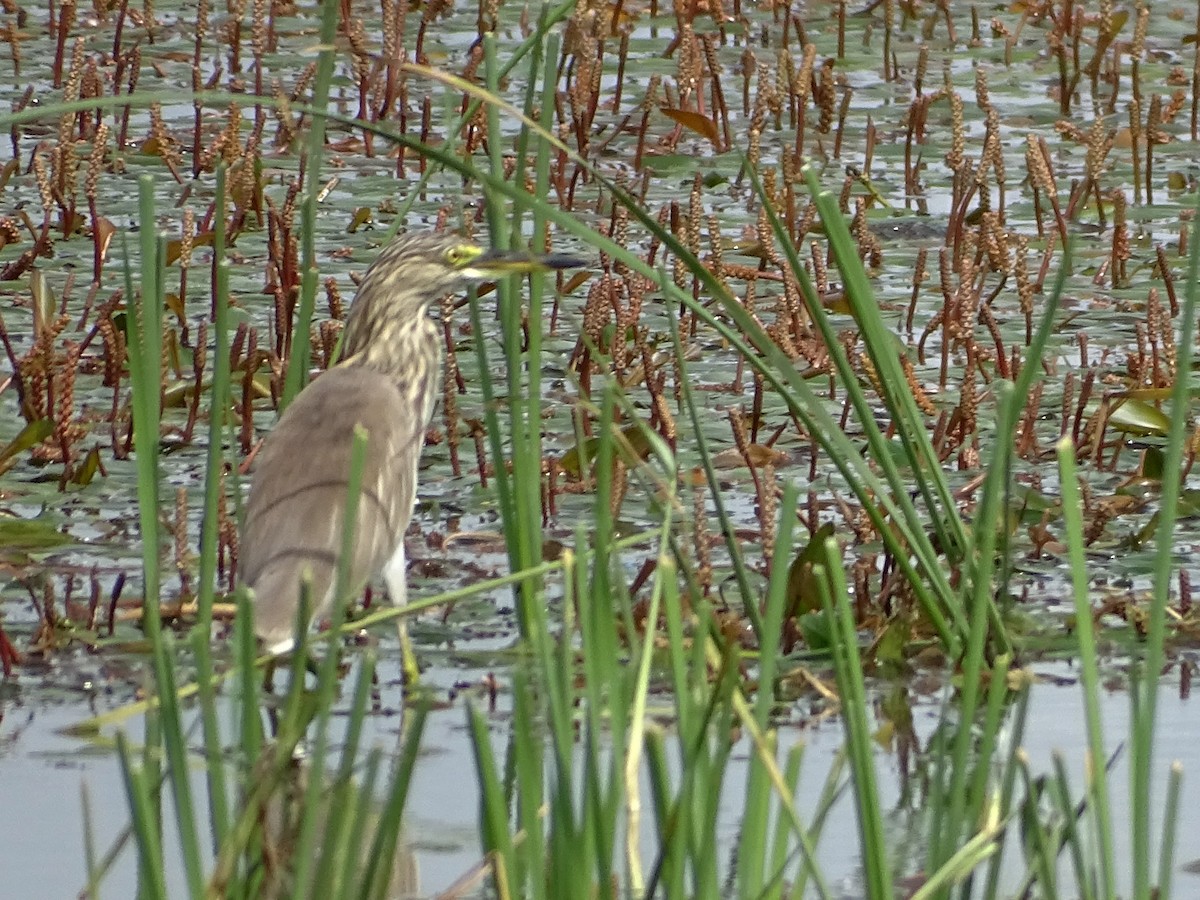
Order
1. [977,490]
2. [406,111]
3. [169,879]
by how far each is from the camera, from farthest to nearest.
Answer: [406,111]
[977,490]
[169,879]

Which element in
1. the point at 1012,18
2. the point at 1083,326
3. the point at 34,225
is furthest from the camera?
the point at 1012,18

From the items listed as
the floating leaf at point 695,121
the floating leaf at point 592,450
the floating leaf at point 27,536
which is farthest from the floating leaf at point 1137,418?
the floating leaf at point 695,121

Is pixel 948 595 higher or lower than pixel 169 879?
higher

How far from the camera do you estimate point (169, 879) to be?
11.3 ft

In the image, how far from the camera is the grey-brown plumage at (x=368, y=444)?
4.21 meters

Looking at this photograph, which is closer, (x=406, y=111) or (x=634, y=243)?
(x=634, y=243)

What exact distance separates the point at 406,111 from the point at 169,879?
18.2 ft

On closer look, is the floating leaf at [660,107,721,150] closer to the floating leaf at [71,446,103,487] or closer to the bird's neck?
the bird's neck

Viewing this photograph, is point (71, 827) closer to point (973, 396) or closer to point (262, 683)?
point (262, 683)

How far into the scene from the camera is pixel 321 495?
4344 mm

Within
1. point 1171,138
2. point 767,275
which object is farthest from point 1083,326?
point 1171,138

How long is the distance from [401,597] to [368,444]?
359 millimetres

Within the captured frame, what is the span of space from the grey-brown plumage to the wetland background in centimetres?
17

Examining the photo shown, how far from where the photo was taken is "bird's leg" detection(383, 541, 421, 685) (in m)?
4.28
